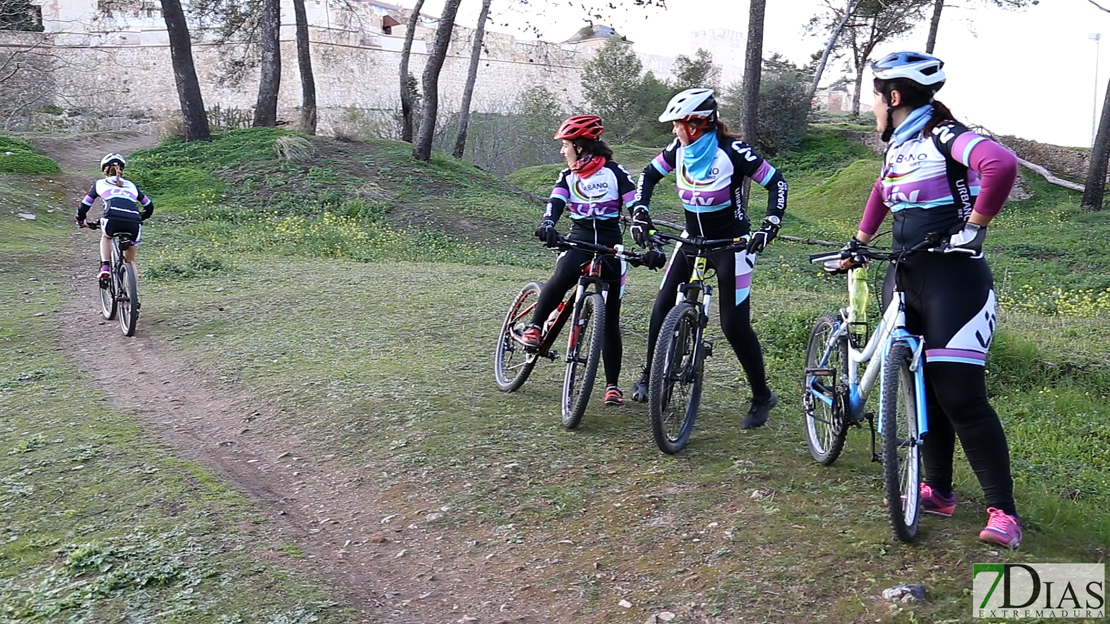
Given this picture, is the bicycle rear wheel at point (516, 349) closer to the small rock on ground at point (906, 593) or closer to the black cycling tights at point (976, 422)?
the black cycling tights at point (976, 422)

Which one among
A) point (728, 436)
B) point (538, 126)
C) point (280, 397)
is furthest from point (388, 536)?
point (538, 126)

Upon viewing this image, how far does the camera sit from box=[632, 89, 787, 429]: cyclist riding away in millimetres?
5078

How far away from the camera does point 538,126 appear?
38312 mm

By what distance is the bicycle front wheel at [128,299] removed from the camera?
8727 millimetres

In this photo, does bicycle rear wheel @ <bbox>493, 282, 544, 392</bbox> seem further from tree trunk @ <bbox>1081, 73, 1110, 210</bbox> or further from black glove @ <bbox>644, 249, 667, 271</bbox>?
tree trunk @ <bbox>1081, 73, 1110, 210</bbox>

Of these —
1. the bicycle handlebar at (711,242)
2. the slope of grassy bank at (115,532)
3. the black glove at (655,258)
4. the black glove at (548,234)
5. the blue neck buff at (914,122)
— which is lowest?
the slope of grassy bank at (115,532)

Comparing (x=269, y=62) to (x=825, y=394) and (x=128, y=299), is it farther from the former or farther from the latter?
(x=825, y=394)

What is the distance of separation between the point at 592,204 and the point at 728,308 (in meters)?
1.17

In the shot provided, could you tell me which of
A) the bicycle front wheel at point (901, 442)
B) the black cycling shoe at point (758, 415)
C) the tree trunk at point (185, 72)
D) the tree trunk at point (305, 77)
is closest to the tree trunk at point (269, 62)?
the tree trunk at point (305, 77)

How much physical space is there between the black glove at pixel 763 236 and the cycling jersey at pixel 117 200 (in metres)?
6.55

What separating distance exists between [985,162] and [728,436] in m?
2.40

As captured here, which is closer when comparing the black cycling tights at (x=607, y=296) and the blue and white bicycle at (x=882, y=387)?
the blue and white bicycle at (x=882, y=387)

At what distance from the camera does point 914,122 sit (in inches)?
149

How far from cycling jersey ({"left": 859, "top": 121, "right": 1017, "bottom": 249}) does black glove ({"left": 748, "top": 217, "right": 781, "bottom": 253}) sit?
954 millimetres
